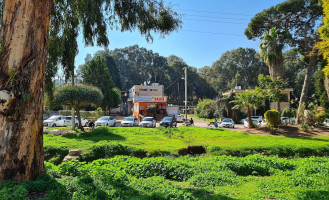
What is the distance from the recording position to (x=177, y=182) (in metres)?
6.75

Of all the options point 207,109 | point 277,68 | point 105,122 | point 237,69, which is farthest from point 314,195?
point 237,69

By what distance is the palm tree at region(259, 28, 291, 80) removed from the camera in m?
28.2

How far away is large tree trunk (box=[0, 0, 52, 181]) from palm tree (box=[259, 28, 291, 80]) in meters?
27.1

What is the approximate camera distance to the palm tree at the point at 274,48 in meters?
28.2

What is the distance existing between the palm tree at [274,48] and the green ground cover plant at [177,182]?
73.7 feet

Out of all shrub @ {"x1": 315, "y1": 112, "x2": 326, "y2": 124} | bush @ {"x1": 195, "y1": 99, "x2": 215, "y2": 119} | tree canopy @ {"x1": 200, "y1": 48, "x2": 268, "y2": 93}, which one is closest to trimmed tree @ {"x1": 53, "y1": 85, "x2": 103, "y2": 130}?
shrub @ {"x1": 315, "y1": 112, "x2": 326, "y2": 124}

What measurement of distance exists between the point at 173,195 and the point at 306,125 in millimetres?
21988

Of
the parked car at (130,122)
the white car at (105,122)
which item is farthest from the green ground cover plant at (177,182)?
the white car at (105,122)

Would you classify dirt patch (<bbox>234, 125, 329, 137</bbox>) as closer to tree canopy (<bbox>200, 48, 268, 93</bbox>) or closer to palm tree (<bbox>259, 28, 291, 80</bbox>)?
palm tree (<bbox>259, 28, 291, 80</bbox>)

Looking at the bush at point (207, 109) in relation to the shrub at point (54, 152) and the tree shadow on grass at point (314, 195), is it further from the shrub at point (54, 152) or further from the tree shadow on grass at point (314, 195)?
the tree shadow on grass at point (314, 195)

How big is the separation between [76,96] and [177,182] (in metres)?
16.0

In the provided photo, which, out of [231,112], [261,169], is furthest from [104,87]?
[261,169]

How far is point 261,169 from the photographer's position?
8211 mm

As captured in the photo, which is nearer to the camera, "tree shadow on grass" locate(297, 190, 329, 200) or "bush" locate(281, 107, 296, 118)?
"tree shadow on grass" locate(297, 190, 329, 200)
